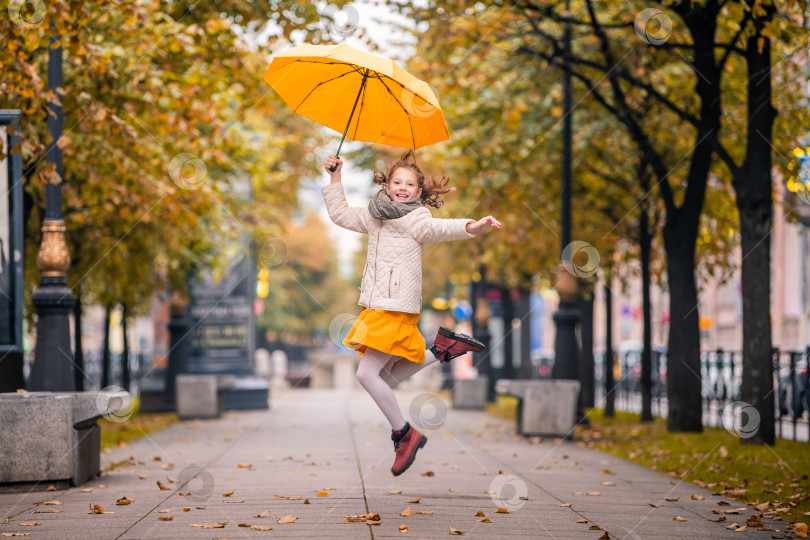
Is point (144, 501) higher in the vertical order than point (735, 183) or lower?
lower

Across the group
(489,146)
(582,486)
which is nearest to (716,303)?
(489,146)

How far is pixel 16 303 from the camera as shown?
29.0ft

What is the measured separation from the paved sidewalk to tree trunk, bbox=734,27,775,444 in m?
1.82

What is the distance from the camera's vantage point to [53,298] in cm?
910

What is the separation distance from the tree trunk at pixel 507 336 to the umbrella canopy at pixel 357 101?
60.1 ft

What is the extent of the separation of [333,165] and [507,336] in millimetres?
19155

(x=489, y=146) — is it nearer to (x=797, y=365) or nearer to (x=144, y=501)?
(x=797, y=365)

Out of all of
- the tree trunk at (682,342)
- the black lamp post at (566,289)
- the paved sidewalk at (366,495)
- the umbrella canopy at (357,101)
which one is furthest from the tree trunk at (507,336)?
the umbrella canopy at (357,101)

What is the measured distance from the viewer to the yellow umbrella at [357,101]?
23.0 feet

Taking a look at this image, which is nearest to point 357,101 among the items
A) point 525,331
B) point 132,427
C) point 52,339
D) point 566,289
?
point 52,339

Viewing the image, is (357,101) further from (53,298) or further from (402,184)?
(53,298)

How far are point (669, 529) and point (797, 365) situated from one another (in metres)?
8.63

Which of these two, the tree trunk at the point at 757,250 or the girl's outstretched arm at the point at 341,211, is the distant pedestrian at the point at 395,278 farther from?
the tree trunk at the point at 757,250

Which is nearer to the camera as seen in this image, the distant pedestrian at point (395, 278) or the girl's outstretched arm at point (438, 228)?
the girl's outstretched arm at point (438, 228)
